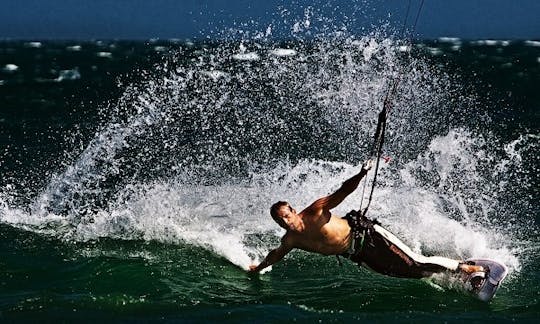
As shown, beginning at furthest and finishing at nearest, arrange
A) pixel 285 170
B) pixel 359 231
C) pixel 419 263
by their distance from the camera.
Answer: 1. pixel 285 170
2. pixel 419 263
3. pixel 359 231

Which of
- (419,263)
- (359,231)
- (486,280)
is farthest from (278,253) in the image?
(486,280)

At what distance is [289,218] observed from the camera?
400 inches

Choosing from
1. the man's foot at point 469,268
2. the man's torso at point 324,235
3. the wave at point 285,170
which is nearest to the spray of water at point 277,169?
the wave at point 285,170

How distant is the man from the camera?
33.5 feet

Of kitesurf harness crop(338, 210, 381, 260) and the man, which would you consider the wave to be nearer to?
the man

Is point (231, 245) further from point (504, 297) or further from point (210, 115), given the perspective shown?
point (210, 115)

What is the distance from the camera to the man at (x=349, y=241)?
10203 millimetres

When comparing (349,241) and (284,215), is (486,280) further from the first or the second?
(284,215)

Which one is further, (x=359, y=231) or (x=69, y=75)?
(x=69, y=75)

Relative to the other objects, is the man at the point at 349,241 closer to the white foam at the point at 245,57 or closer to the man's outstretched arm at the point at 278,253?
the man's outstretched arm at the point at 278,253

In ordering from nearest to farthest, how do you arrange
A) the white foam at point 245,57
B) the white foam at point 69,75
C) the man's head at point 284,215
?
the man's head at point 284,215
the white foam at point 69,75
the white foam at point 245,57

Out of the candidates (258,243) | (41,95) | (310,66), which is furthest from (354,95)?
(41,95)

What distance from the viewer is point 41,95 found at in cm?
4000

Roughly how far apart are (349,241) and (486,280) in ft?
6.02
